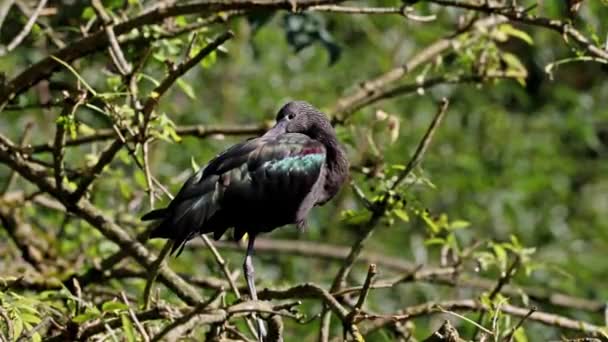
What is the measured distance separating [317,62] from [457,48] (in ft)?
11.7

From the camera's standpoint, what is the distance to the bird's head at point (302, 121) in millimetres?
5098

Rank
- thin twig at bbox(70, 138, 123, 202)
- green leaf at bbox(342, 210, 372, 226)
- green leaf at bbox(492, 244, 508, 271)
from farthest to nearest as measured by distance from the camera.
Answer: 1. green leaf at bbox(492, 244, 508, 271)
2. green leaf at bbox(342, 210, 372, 226)
3. thin twig at bbox(70, 138, 123, 202)

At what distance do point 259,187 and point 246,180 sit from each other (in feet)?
0.21

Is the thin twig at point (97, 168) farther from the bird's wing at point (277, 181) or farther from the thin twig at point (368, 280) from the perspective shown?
the thin twig at point (368, 280)

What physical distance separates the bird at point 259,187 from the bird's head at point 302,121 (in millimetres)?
56

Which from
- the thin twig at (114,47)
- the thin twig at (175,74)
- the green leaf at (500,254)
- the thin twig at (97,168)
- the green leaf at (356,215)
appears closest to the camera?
the thin twig at (175,74)

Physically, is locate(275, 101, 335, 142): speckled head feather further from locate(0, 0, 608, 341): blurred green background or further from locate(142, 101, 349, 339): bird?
locate(0, 0, 608, 341): blurred green background

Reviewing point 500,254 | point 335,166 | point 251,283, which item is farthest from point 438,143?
point 251,283

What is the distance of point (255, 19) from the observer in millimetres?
6043

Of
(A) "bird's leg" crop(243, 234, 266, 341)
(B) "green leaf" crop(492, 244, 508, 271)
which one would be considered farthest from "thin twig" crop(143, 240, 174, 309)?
(B) "green leaf" crop(492, 244, 508, 271)

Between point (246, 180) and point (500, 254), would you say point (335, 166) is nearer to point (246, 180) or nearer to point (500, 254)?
point (246, 180)

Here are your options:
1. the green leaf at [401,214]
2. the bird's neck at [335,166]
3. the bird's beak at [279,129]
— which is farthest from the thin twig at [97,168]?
the green leaf at [401,214]

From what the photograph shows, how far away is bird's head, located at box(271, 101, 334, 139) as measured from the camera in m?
5.10

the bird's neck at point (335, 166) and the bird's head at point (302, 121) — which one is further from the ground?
the bird's head at point (302, 121)
